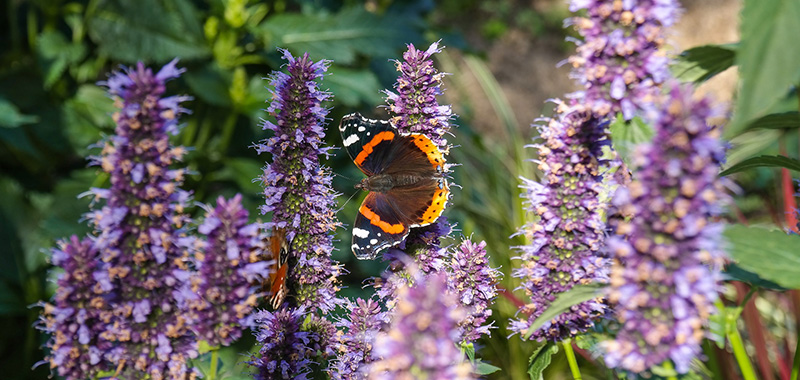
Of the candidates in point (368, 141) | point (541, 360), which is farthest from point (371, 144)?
point (541, 360)

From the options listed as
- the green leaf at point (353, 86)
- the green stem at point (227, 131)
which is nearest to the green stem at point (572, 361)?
the green leaf at point (353, 86)

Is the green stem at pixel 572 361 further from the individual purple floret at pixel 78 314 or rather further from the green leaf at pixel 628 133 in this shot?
the individual purple floret at pixel 78 314

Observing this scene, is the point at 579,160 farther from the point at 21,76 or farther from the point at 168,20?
the point at 21,76

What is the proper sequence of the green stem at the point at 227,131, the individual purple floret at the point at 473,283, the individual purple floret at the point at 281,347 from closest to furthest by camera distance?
the individual purple floret at the point at 281,347, the individual purple floret at the point at 473,283, the green stem at the point at 227,131

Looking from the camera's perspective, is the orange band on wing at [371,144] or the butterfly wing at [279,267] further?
the orange band on wing at [371,144]

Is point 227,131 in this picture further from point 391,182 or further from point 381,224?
point 381,224

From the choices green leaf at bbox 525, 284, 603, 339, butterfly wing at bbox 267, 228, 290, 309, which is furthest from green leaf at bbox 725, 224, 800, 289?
butterfly wing at bbox 267, 228, 290, 309

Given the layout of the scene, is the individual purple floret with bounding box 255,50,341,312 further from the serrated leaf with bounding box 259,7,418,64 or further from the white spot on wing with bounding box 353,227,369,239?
the serrated leaf with bounding box 259,7,418,64
